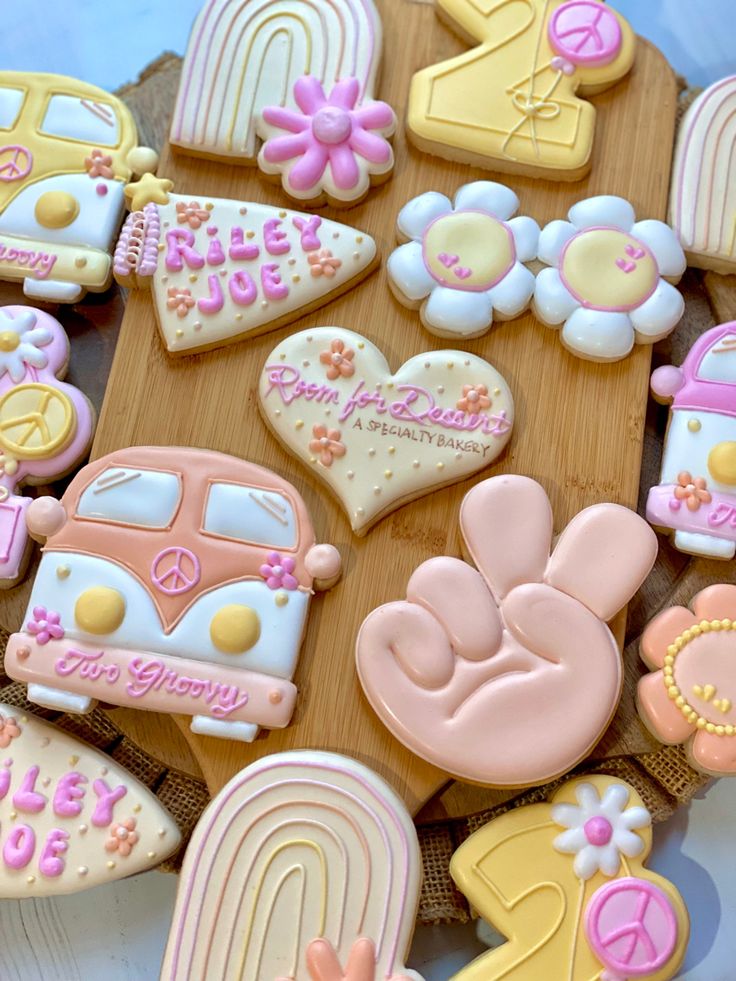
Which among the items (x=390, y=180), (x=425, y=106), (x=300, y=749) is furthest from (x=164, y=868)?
(x=425, y=106)

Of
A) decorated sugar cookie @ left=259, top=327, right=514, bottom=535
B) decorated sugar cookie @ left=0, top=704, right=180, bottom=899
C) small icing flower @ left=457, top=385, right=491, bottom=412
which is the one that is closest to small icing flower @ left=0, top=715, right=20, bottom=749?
decorated sugar cookie @ left=0, top=704, right=180, bottom=899

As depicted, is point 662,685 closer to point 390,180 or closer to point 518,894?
point 518,894

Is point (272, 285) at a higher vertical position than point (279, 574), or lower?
higher

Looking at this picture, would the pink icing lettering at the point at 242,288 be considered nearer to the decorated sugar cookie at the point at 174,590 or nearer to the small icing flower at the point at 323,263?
the small icing flower at the point at 323,263

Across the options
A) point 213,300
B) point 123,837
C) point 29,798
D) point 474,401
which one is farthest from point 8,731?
point 474,401

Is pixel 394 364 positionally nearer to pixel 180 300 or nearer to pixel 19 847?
pixel 180 300

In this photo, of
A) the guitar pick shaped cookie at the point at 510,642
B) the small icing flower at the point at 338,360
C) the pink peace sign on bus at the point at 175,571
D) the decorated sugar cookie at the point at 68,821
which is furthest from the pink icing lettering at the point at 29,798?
the small icing flower at the point at 338,360

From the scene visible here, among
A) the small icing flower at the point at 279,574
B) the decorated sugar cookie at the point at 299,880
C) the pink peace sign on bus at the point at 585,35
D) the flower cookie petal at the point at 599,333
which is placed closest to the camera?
the decorated sugar cookie at the point at 299,880

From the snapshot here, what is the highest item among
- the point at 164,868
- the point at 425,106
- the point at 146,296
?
the point at 425,106
